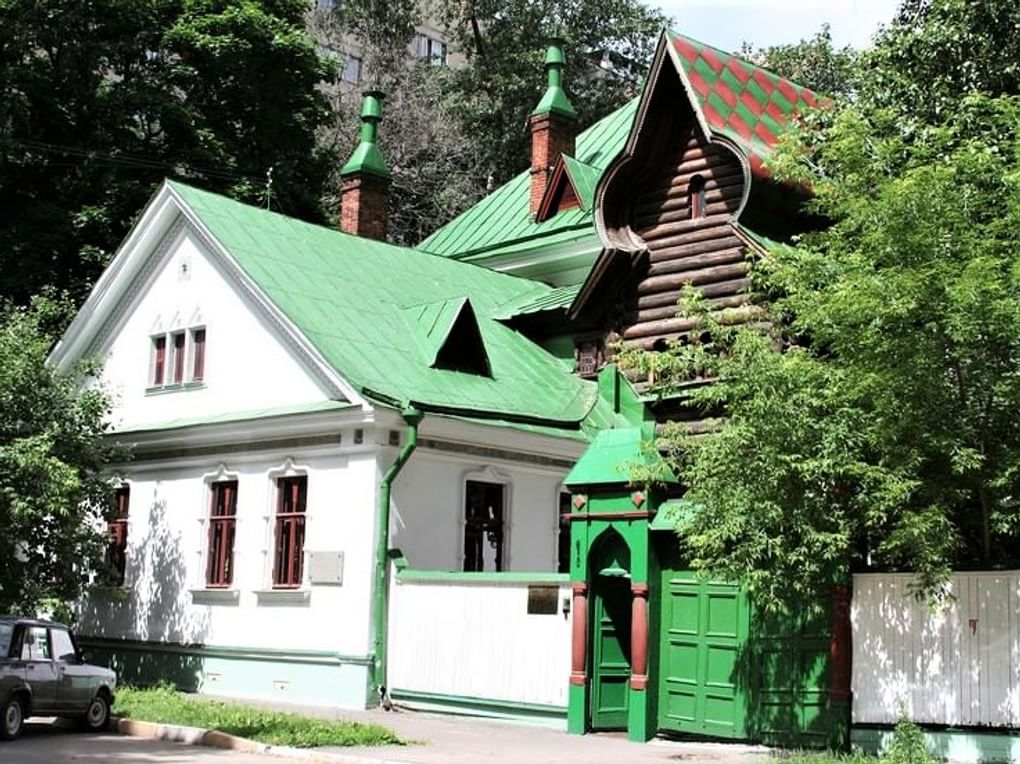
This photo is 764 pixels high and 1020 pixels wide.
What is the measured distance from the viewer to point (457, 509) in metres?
20.8

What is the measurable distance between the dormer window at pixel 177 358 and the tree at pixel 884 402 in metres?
12.0

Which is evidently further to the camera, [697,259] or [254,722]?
[697,259]

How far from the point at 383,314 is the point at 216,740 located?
392 inches

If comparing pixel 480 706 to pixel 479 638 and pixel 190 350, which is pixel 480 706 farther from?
pixel 190 350

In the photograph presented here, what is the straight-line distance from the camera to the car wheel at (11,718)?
48.2ft

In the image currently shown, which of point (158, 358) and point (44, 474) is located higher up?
point (158, 358)

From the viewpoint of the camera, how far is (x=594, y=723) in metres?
16.1

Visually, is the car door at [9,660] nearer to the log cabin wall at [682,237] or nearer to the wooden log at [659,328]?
the wooden log at [659,328]

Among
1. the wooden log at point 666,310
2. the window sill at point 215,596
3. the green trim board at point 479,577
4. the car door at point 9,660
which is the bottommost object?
the car door at point 9,660

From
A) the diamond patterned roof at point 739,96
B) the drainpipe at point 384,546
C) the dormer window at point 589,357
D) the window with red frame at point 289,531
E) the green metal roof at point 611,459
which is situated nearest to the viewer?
the green metal roof at point 611,459

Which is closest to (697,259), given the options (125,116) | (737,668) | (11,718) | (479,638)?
(479,638)

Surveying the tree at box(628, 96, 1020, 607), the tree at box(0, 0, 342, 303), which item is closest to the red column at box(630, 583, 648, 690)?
the tree at box(628, 96, 1020, 607)

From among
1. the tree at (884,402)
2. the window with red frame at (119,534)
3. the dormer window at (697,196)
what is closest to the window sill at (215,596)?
the window with red frame at (119,534)

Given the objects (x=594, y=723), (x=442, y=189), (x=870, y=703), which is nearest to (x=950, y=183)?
(x=870, y=703)
